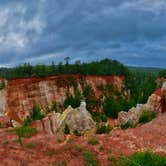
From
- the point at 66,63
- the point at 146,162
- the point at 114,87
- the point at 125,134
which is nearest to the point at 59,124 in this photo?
the point at 125,134

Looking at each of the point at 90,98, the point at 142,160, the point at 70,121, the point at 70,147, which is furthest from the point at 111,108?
the point at 142,160

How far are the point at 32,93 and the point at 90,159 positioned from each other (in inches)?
2273

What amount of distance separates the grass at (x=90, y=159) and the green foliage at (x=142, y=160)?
588 millimetres

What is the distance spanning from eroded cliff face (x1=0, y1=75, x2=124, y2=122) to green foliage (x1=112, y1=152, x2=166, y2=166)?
177 feet

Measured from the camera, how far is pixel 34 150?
14.3 m

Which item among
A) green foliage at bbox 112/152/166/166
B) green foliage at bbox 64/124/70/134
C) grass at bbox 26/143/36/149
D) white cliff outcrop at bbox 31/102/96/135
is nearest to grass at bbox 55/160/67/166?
grass at bbox 26/143/36/149

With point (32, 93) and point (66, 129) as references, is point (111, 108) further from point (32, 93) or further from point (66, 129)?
point (66, 129)

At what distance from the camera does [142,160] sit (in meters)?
13.1

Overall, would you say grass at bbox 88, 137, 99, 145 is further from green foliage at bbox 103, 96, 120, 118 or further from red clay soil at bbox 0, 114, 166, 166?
green foliage at bbox 103, 96, 120, 118

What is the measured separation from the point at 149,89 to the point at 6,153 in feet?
215

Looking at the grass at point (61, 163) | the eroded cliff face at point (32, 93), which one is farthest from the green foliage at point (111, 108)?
the grass at point (61, 163)

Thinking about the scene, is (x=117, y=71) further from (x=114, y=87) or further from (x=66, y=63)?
(x=66, y=63)

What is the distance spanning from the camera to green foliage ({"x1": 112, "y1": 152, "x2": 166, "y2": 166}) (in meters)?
12.9

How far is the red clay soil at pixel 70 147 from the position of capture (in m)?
13.5
